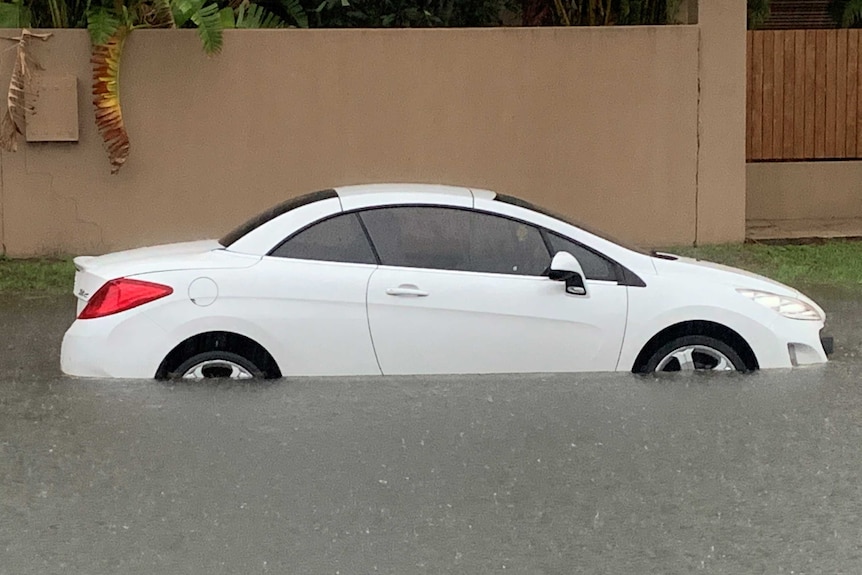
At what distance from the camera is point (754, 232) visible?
15.9 meters

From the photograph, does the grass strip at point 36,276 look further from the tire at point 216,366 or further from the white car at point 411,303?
the tire at point 216,366

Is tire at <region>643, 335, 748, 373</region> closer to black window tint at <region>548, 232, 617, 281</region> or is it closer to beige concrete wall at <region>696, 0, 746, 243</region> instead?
black window tint at <region>548, 232, 617, 281</region>

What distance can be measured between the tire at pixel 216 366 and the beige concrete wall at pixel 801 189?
32.9 feet

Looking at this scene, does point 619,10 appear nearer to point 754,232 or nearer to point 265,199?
point 754,232

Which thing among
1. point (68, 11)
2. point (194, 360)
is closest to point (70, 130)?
point (68, 11)

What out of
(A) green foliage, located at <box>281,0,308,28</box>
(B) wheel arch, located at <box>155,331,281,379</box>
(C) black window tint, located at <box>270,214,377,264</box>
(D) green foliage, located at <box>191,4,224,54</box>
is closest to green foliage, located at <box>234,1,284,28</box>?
(A) green foliage, located at <box>281,0,308,28</box>

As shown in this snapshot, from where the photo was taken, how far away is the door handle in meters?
7.98

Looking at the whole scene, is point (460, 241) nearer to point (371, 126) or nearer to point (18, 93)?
point (371, 126)

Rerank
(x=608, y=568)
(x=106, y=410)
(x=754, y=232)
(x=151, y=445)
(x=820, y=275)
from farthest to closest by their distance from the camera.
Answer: (x=754, y=232), (x=820, y=275), (x=106, y=410), (x=151, y=445), (x=608, y=568)

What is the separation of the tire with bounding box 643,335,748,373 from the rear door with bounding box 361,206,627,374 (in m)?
0.31

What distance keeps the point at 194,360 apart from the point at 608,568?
3.55m

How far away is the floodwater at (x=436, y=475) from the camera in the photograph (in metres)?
5.58

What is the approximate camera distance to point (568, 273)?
8039mm

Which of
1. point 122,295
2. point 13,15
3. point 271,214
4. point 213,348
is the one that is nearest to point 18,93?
point 13,15
